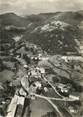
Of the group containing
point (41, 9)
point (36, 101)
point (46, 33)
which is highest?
point (41, 9)

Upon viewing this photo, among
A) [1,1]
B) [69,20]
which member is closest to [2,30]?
[1,1]

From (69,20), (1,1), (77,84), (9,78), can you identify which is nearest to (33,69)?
(9,78)

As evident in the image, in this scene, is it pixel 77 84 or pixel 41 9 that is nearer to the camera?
pixel 77 84

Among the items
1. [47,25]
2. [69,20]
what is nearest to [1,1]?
[47,25]

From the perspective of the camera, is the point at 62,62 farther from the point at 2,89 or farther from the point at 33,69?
the point at 2,89

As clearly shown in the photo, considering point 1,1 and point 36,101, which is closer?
point 36,101

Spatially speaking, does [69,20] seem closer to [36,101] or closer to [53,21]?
[53,21]

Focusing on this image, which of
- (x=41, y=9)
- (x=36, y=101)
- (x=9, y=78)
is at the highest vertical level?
(x=41, y=9)

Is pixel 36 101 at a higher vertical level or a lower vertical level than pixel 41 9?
lower

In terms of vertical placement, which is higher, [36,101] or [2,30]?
[2,30]
